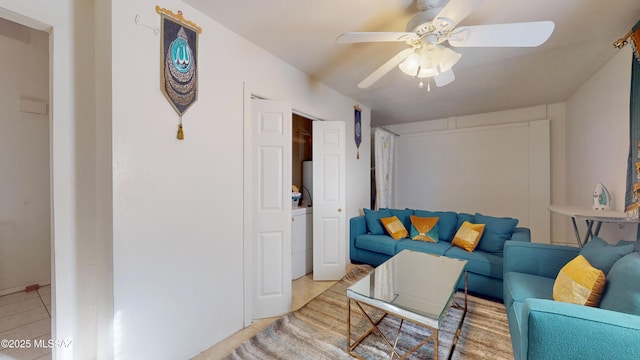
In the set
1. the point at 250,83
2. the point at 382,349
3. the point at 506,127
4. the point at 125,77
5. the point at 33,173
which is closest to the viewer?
the point at 125,77

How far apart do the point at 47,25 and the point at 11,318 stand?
240 centimetres

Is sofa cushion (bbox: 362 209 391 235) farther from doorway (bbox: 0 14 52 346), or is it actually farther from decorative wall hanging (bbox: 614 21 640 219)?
doorway (bbox: 0 14 52 346)

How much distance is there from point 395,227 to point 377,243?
1.17ft

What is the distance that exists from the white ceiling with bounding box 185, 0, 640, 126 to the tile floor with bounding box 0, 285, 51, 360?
264 cm

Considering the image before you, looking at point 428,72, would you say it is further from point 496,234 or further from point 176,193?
point 496,234

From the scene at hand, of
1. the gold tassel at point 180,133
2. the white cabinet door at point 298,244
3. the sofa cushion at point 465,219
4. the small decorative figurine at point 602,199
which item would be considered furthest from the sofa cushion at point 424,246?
the gold tassel at point 180,133

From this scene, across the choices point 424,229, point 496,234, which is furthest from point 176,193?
point 496,234

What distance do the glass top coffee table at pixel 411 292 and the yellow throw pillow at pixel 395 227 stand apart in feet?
2.92

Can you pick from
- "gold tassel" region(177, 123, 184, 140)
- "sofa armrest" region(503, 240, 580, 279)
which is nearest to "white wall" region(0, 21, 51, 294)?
"gold tassel" region(177, 123, 184, 140)

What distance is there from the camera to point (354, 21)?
179 centimetres

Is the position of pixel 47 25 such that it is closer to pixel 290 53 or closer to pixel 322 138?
pixel 290 53

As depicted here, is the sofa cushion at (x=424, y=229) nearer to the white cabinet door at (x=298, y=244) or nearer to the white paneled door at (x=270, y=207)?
the white cabinet door at (x=298, y=244)

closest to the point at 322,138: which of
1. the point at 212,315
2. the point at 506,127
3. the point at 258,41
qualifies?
the point at 258,41

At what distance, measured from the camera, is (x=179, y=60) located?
64.4 inches
